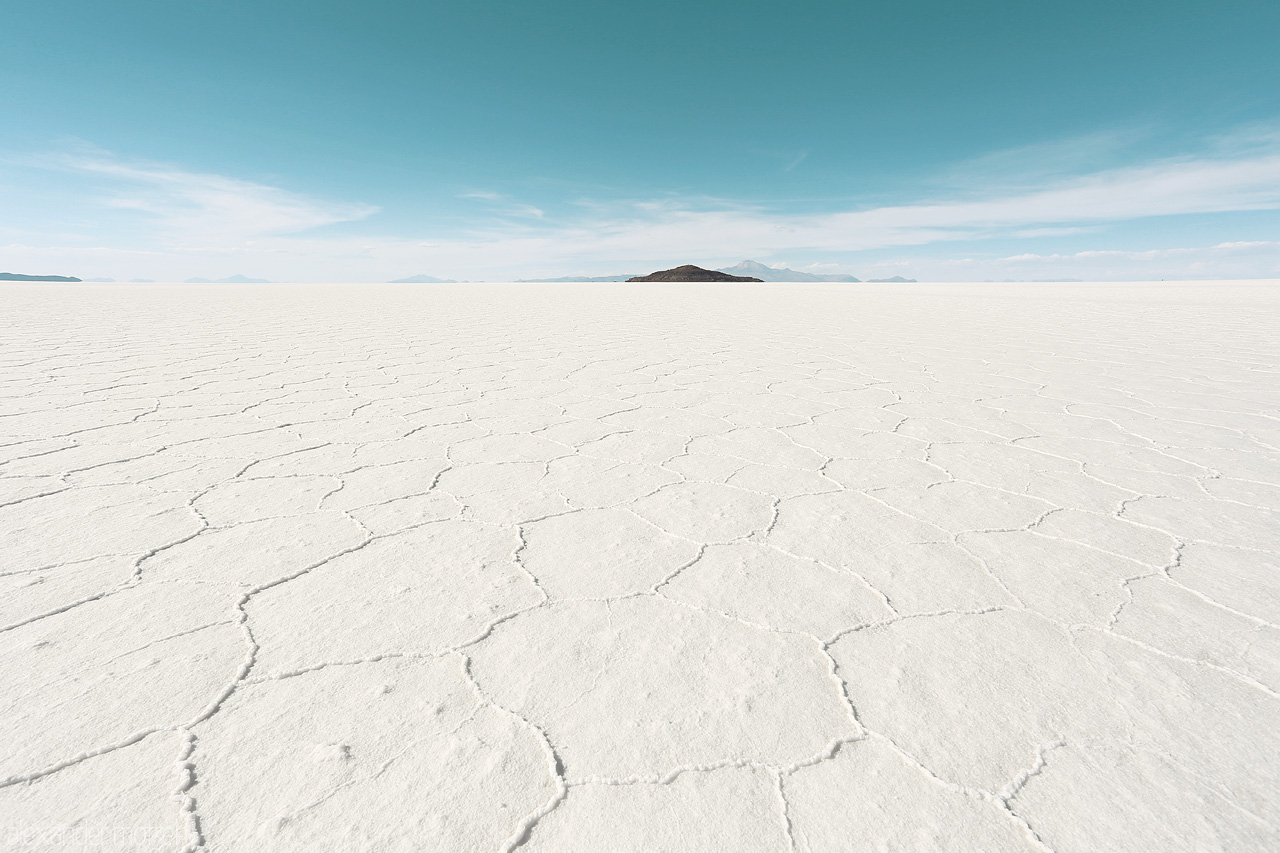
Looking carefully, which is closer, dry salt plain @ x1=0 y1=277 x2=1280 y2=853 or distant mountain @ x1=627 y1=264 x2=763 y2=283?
dry salt plain @ x1=0 y1=277 x2=1280 y2=853

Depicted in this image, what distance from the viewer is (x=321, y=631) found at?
0.99 metres

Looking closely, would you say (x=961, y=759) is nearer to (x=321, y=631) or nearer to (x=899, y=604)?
(x=899, y=604)

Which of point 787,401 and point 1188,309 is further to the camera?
point 1188,309

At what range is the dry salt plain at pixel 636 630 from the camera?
68 cm

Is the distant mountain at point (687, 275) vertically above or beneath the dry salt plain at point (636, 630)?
beneath

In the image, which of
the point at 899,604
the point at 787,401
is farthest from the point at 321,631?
the point at 787,401

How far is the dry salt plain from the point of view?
68 cm

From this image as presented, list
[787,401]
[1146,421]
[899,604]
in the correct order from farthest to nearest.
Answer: [787,401], [1146,421], [899,604]

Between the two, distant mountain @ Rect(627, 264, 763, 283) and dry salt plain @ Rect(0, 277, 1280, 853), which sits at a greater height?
dry salt plain @ Rect(0, 277, 1280, 853)

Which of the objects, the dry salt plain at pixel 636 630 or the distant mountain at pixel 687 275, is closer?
the dry salt plain at pixel 636 630

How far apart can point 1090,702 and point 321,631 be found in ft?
3.83

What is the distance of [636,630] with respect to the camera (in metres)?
1.01

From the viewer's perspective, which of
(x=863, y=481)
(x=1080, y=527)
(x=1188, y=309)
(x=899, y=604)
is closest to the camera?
(x=899, y=604)

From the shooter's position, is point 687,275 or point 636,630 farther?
point 687,275
